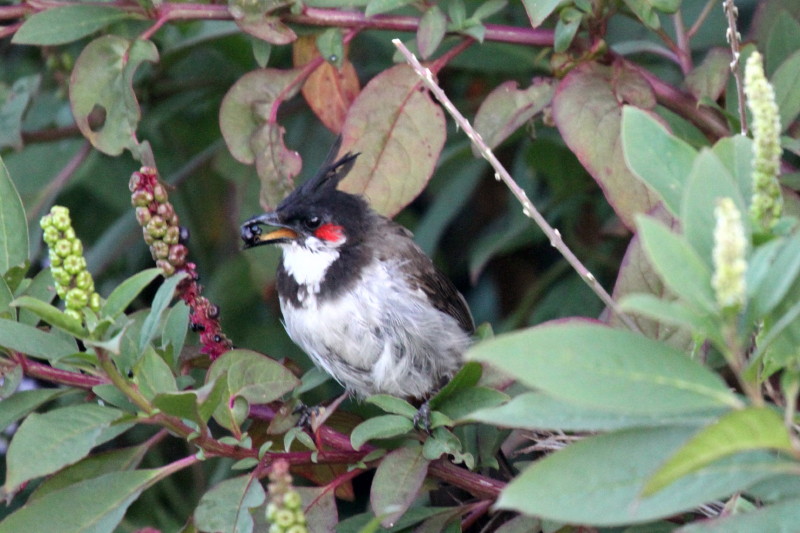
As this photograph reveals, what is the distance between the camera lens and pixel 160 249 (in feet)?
6.15

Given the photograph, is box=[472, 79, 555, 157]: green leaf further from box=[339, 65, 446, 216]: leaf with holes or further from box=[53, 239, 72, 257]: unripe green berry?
box=[53, 239, 72, 257]: unripe green berry

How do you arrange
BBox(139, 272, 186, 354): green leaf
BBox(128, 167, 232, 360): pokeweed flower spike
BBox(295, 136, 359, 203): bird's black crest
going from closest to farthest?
BBox(139, 272, 186, 354): green leaf < BBox(128, 167, 232, 360): pokeweed flower spike < BBox(295, 136, 359, 203): bird's black crest

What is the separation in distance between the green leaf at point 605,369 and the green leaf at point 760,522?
159 millimetres

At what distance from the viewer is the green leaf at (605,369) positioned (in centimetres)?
110

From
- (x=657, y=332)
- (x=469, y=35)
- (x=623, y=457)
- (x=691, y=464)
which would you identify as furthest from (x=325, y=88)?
(x=691, y=464)

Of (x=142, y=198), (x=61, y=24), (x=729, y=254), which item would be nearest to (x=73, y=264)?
(x=142, y=198)

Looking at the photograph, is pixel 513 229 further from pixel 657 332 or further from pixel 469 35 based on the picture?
pixel 657 332

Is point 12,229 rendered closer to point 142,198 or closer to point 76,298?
point 142,198

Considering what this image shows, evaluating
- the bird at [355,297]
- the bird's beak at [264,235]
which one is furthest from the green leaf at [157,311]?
the bird's beak at [264,235]

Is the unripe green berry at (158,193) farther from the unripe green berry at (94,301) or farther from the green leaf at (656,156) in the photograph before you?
the green leaf at (656,156)

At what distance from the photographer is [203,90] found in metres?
3.70

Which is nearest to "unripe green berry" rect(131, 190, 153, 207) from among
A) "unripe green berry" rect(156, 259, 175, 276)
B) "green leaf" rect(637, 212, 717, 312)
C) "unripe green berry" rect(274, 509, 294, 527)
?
"unripe green berry" rect(156, 259, 175, 276)

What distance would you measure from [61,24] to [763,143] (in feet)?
5.27

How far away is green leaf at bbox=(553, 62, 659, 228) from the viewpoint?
211 centimetres
